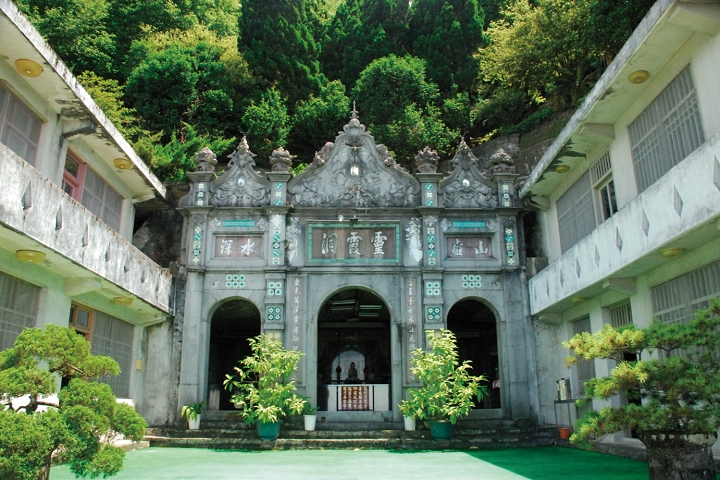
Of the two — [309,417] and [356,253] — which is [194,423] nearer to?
[309,417]

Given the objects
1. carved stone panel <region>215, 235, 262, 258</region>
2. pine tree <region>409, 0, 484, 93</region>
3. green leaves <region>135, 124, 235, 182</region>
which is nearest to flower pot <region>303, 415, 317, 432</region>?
carved stone panel <region>215, 235, 262, 258</region>

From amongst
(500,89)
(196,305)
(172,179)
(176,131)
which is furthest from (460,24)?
(196,305)

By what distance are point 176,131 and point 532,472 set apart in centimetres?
2089

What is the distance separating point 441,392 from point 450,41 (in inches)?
790

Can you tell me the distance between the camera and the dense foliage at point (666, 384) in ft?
21.7

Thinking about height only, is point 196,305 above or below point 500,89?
below

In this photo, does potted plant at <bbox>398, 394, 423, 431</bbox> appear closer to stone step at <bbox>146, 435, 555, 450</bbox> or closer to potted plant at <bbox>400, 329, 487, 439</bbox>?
potted plant at <bbox>400, 329, 487, 439</bbox>

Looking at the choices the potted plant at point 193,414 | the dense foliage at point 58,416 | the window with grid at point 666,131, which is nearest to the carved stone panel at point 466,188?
the window with grid at point 666,131

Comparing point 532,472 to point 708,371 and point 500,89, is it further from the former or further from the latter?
point 500,89

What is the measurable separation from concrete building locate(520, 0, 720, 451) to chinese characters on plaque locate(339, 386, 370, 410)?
4.38 m

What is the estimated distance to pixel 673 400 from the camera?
6.75 meters

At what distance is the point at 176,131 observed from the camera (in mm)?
25797

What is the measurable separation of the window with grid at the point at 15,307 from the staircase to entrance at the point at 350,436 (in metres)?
4.46

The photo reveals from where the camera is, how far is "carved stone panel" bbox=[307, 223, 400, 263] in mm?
A: 16609
